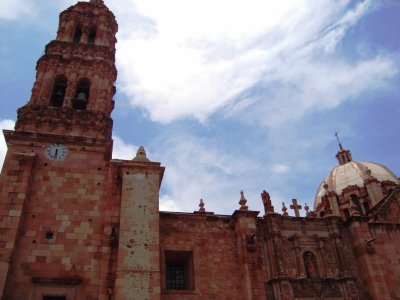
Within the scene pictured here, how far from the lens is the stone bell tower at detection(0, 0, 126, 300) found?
14742mm

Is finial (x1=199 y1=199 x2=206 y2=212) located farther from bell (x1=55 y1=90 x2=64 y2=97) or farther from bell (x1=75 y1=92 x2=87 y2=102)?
bell (x1=55 y1=90 x2=64 y2=97)

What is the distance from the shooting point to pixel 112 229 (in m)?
16.2

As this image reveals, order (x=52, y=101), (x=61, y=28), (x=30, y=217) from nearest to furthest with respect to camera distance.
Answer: (x=30, y=217)
(x=52, y=101)
(x=61, y=28)

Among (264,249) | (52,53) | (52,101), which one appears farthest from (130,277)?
(52,53)

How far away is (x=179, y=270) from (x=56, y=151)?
A: 8.34 meters

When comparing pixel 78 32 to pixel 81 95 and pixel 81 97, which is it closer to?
pixel 81 95

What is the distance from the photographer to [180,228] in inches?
764

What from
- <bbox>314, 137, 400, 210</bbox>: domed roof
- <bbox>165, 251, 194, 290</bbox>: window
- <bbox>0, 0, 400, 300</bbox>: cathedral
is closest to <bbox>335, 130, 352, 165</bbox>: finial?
<bbox>314, 137, 400, 210</bbox>: domed roof

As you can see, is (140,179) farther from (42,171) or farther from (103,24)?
(103,24)

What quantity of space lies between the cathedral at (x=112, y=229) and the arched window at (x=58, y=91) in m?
0.06

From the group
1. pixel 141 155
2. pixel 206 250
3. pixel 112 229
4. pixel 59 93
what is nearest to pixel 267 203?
pixel 206 250

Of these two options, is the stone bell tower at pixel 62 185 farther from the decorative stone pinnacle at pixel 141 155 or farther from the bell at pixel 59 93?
the decorative stone pinnacle at pixel 141 155

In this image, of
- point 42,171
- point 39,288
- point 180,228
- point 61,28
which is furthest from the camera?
point 61,28

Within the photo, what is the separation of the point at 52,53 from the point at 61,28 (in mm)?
2951
